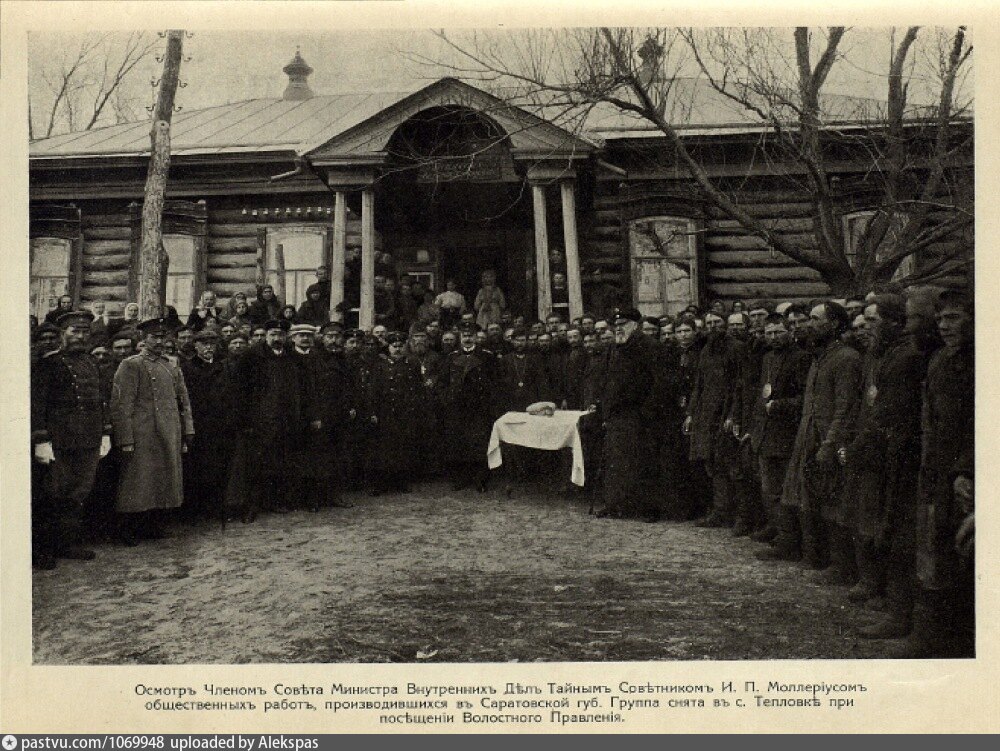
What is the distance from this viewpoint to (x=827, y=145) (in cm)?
548

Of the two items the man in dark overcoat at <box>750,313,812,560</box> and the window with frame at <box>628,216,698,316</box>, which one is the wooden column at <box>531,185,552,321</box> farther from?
the man in dark overcoat at <box>750,313,812,560</box>

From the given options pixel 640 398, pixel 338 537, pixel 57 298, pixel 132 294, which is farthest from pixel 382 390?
pixel 132 294

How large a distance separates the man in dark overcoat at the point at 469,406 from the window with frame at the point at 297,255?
2.33 metres

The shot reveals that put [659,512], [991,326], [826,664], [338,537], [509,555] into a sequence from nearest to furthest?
[826,664]
[991,326]
[509,555]
[338,537]
[659,512]

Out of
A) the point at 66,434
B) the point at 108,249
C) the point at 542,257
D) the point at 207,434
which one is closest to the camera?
the point at 66,434

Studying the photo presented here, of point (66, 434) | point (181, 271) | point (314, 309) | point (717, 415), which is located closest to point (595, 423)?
point (717, 415)

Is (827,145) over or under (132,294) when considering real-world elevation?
over

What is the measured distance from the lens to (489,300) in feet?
23.8

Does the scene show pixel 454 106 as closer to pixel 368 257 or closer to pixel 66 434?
pixel 368 257

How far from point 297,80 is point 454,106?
160 centimetres

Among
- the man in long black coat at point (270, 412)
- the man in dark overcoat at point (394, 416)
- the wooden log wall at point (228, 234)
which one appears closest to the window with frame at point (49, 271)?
the man in long black coat at point (270, 412)

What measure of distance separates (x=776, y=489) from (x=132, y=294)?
546 cm

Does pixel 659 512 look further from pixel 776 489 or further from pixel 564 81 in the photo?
pixel 564 81

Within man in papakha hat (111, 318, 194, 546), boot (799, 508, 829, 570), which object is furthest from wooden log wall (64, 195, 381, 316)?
boot (799, 508, 829, 570)
